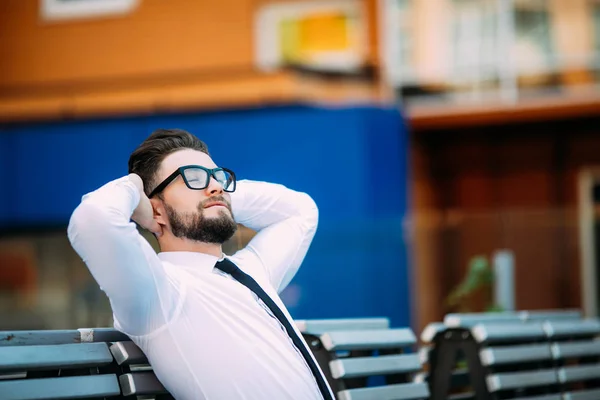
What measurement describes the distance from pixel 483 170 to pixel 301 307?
6609 mm

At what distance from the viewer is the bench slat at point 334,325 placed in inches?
168

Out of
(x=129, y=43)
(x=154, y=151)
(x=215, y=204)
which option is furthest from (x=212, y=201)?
(x=129, y=43)

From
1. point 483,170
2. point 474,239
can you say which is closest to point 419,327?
point 474,239

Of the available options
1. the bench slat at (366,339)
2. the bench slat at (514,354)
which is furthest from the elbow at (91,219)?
the bench slat at (514,354)

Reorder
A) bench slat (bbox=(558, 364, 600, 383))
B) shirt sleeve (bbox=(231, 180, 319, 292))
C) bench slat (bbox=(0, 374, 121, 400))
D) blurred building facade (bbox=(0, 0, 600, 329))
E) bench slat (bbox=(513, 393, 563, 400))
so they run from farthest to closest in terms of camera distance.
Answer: blurred building facade (bbox=(0, 0, 600, 329))
bench slat (bbox=(558, 364, 600, 383))
bench slat (bbox=(513, 393, 563, 400))
shirt sleeve (bbox=(231, 180, 319, 292))
bench slat (bbox=(0, 374, 121, 400))

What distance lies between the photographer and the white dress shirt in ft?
10.6

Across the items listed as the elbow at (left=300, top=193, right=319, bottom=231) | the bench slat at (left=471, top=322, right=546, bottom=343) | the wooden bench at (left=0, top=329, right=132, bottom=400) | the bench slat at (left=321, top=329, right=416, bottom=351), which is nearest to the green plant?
the bench slat at (left=471, top=322, right=546, bottom=343)

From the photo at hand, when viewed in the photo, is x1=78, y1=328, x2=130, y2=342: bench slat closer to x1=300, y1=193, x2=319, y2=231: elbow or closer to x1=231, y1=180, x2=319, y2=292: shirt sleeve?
x1=231, y1=180, x2=319, y2=292: shirt sleeve

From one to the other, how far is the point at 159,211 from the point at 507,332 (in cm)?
216

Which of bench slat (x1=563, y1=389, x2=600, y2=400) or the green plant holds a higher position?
bench slat (x1=563, y1=389, x2=600, y2=400)

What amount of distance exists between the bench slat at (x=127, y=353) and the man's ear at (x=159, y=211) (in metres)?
0.42

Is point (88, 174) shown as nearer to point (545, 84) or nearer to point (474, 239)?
point (474, 239)

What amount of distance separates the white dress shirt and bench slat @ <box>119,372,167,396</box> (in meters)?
0.05

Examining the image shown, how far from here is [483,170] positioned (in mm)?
19016
